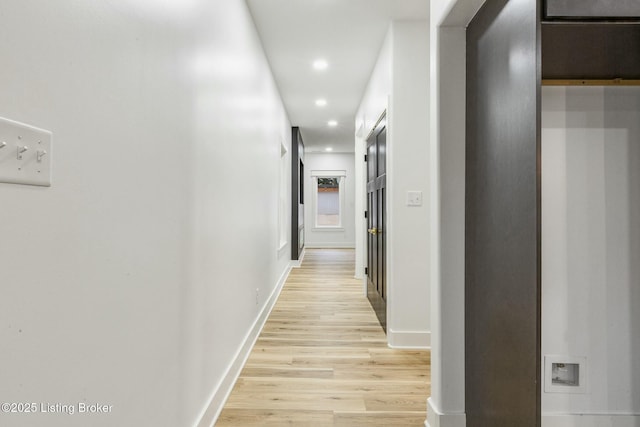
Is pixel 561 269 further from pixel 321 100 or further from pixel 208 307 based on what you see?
pixel 321 100

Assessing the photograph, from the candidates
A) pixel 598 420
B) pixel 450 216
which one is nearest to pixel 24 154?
pixel 450 216

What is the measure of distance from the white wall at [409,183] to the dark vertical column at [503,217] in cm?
123

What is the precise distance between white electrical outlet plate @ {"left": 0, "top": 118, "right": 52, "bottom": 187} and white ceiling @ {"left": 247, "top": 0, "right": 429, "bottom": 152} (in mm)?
2436

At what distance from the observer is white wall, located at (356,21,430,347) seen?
2.86 metres

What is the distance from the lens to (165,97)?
125 centimetres

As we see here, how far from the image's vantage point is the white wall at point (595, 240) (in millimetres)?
1469

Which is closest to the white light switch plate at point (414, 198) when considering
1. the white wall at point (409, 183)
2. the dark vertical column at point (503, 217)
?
the white wall at point (409, 183)

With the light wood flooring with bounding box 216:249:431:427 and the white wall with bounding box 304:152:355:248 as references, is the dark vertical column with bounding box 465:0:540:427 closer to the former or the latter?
the light wood flooring with bounding box 216:249:431:427

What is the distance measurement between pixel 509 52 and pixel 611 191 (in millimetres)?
749

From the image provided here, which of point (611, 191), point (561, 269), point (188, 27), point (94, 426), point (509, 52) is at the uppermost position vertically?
point (188, 27)

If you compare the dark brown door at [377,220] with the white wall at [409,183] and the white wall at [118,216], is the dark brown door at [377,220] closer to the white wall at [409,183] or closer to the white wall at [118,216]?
the white wall at [409,183]

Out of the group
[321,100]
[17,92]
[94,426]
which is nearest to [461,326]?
[94,426]

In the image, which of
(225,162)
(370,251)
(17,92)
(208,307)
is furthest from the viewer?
(370,251)

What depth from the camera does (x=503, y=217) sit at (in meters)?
1.29
